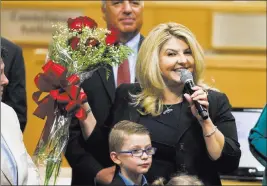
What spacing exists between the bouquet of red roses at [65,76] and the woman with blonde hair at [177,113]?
17 cm

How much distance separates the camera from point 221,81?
6691 millimetres

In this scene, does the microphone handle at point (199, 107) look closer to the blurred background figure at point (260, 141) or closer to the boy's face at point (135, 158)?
the boy's face at point (135, 158)

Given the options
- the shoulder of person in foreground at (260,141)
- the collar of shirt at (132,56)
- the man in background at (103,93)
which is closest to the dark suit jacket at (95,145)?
the man in background at (103,93)

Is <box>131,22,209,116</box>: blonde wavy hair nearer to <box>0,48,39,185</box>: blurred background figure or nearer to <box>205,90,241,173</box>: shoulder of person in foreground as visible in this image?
<box>205,90,241,173</box>: shoulder of person in foreground

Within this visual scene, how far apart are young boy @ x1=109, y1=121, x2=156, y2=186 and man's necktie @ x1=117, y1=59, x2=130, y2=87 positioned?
0.70 m

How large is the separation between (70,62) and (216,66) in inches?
115

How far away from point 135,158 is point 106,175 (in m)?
0.35

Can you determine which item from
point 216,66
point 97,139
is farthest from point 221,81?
point 97,139

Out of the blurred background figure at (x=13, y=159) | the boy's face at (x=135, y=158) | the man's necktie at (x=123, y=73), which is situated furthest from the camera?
the man's necktie at (x=123, y=73)

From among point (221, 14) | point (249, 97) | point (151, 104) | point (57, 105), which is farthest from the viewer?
point (221, 14)

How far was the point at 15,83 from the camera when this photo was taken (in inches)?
195

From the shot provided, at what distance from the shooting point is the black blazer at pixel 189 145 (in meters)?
3.99

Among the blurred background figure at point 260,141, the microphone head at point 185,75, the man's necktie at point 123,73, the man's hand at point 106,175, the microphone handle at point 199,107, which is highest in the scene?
the microphone head at point 185,75

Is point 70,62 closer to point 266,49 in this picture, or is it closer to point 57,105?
point 57,105
